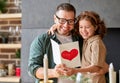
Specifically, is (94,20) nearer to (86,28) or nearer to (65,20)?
(86,28)

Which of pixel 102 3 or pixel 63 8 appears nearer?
pixel 63 8

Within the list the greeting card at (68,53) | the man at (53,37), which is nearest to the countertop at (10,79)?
the man at (53,37)

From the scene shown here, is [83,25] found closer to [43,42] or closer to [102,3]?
[43,42]

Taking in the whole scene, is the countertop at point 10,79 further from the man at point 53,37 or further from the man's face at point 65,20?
the man's face at point 65,20

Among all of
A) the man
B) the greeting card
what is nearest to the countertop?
the man

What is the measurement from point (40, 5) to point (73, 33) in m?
1.09

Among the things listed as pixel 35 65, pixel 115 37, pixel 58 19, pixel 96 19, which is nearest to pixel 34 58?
pixel 35 65

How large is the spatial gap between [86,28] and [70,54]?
0.40 meters

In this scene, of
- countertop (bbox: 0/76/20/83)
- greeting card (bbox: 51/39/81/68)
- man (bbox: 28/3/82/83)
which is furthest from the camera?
countertop (bbox: 0/76/20/83)

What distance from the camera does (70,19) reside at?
174 cm

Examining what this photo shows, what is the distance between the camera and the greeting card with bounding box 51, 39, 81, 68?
4.50 ft

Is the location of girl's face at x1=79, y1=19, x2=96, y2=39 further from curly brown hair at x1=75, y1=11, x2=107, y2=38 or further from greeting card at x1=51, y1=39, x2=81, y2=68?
greeting card at x1=51, y1=39, x2=81, y2=68

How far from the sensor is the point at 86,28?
174cm

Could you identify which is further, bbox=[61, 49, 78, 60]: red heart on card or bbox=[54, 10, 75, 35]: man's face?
bbox=[54, 10, 75, 35]: man's face
